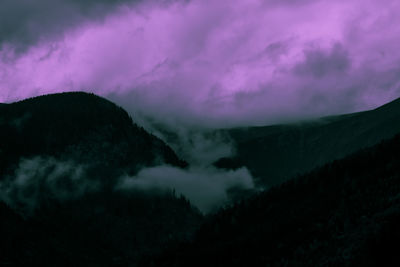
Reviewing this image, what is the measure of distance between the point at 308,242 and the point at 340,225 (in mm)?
13074

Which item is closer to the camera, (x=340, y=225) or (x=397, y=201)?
(x=397, y=201)

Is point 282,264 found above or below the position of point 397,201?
below

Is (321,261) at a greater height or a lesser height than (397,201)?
lesser

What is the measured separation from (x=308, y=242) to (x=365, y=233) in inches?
1483

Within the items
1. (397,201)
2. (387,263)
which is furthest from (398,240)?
(397,201)

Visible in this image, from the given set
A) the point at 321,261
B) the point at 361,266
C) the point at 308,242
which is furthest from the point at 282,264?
the point at 361,266

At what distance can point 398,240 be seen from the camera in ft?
369

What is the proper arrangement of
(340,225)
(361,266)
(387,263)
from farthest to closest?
(340,225) < (361,266) < (387,263)

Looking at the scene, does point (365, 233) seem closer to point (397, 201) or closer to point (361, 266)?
point (397, 201)

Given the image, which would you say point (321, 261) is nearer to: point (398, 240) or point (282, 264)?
point (282, 264)

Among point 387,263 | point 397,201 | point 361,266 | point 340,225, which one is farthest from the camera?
point 340,225

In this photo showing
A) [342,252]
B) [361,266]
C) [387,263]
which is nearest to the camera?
[387,263]

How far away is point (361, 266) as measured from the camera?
12188 centimetres

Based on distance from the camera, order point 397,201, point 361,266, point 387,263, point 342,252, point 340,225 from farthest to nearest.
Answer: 1. point 340,225
2. point 397,201
3. point 342,252
4. point 361,266
5. point 387,263
